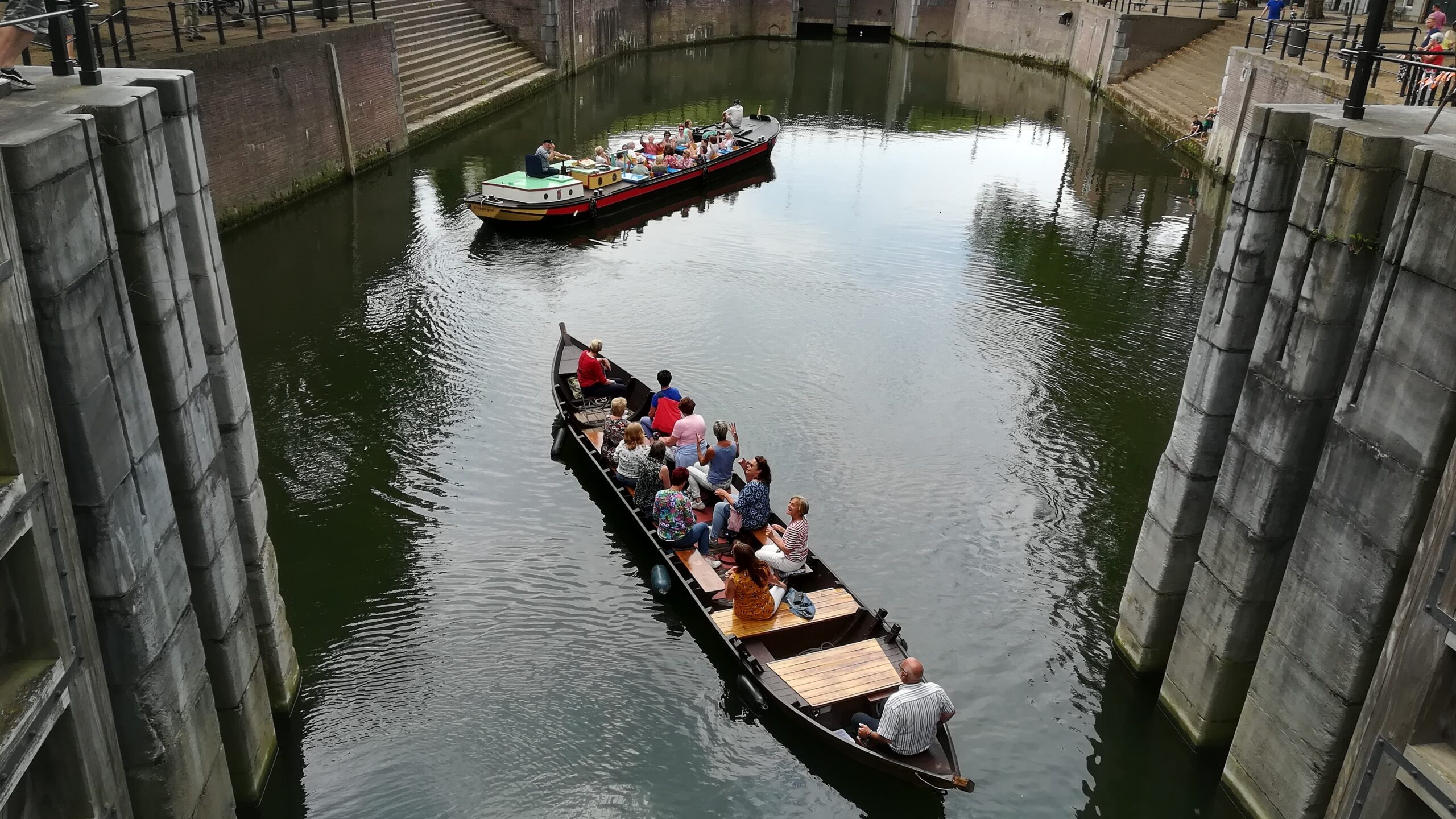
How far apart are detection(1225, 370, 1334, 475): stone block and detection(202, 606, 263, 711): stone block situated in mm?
8599

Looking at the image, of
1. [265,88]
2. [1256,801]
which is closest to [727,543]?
[1256,801]

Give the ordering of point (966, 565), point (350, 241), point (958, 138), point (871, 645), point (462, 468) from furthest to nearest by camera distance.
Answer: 1. point (958, 138)
2. point (350, 241)
3. point (462, 468)
4. point (966, 565)
5. point (871, 645)

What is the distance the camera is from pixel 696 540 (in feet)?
41.7

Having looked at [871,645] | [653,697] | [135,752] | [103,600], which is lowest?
[653,697]

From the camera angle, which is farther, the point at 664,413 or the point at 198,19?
the point at 198,19

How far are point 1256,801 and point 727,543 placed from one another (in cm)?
600

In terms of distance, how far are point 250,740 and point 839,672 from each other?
17.5 ft

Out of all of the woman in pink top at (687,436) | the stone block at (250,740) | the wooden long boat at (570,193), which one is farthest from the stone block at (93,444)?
the wooden long boat at (570,193)

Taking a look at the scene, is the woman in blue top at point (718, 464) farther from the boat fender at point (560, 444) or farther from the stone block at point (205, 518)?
the stone block at point (205, 518)

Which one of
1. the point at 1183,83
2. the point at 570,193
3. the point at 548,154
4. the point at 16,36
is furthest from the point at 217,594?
the point at 1183,83

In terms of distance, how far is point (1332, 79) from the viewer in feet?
86.3

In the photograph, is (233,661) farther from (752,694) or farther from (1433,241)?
(1433,241)

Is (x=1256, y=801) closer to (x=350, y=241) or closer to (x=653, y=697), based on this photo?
(x=653, y=697)

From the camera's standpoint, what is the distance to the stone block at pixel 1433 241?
7246 millimetres
